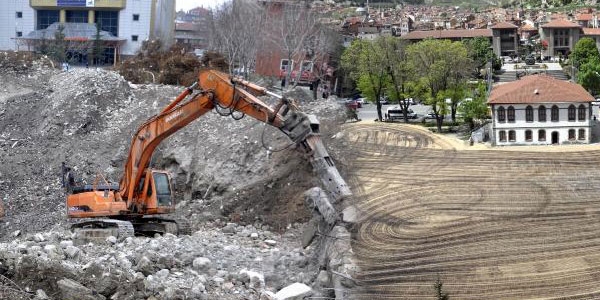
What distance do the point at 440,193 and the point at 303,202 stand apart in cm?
363

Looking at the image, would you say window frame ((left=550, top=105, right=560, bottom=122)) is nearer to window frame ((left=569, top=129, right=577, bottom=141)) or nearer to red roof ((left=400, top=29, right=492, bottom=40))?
window frame ((left=569, top=129, right=577, bottom=141))

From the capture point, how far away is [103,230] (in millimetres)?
22266

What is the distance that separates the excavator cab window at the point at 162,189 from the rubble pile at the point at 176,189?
50.3 inches

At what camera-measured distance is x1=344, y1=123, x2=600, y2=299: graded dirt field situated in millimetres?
19578

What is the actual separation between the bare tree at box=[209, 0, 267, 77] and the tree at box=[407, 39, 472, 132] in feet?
32.0

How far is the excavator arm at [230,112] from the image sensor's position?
2025 centimetres

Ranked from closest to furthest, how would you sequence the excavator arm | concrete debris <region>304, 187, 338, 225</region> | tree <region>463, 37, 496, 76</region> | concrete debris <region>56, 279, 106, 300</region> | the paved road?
concrete debris <region>56, 279, 106, 300</region>
the excavator arm
concrete debris <region>304, 187, 338, 225</region>
the paved road
tree <region>463, 37, 496, 76</region>

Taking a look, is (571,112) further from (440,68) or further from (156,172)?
(156,172)

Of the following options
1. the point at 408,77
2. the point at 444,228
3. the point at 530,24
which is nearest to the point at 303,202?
the point at 444,228

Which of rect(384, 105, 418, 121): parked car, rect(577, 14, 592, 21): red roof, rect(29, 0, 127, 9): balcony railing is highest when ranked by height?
rect(577, 14, 592, 21): red roof

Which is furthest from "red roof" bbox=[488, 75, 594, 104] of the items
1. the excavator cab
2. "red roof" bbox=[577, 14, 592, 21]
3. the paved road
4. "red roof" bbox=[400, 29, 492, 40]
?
"red roof" bbox=[577, 14, 592, 21]

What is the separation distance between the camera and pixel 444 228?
75.3 ft

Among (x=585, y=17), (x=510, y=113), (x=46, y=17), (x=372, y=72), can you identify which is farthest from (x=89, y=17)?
(x=585, y=17)

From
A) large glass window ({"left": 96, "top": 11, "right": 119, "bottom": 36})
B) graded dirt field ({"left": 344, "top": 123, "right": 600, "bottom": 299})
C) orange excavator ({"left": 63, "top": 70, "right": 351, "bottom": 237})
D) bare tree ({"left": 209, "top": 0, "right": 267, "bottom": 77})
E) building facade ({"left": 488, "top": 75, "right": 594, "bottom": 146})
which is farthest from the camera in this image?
large glass window ({"left": 96, "top": 11, "right": 119, "bottom": 36})
